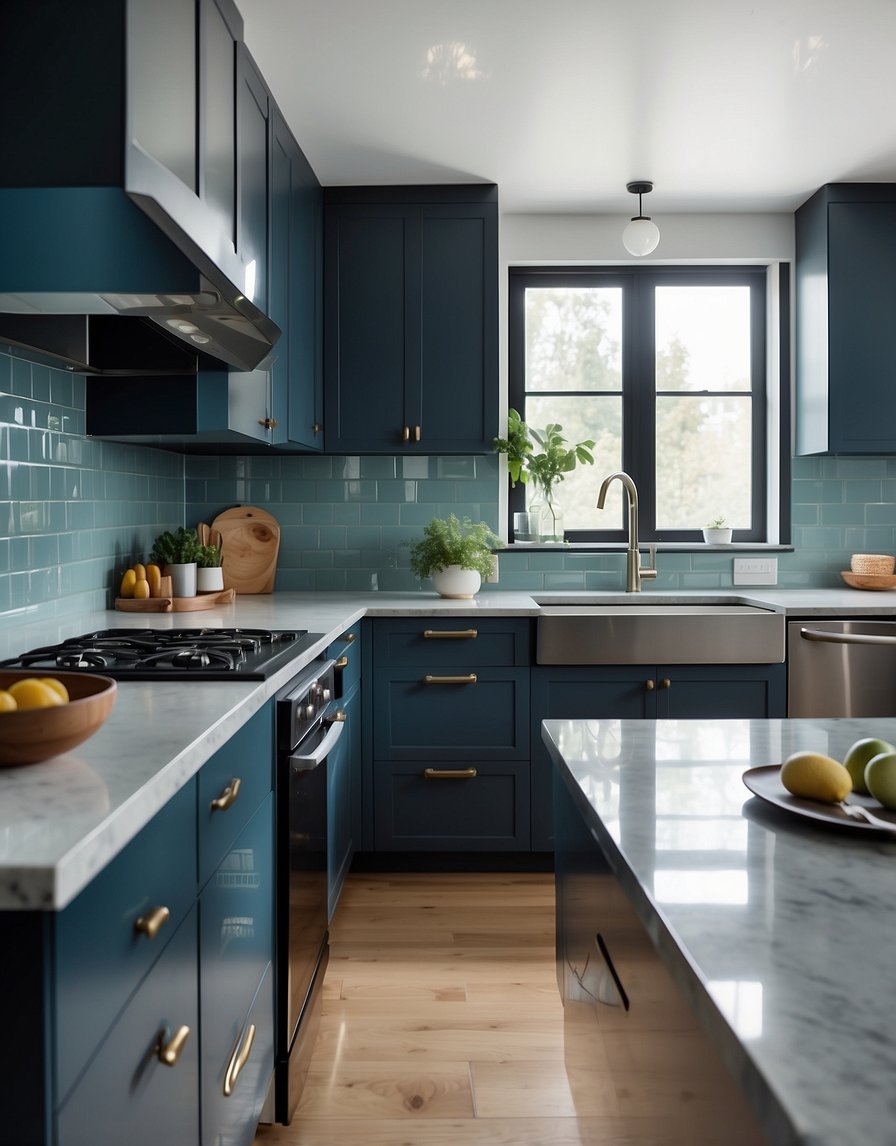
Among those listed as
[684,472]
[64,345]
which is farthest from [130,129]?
[684,472]

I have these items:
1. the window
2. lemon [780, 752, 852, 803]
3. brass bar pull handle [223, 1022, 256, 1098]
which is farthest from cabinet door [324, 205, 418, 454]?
lemon [780, 752, 852, 803]

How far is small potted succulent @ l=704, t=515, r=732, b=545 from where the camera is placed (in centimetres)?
407

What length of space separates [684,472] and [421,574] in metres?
1.36

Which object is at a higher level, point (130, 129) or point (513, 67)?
point (513, 67)

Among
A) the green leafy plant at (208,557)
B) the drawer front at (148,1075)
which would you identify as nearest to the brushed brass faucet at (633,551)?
the green leafy plant at (208,557)

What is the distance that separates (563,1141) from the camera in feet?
6.29

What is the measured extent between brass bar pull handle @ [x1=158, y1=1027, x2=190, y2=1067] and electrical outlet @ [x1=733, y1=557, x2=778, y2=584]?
3.28m

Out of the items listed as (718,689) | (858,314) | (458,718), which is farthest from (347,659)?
(858,314)

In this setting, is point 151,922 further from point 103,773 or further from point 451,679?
point 451,679

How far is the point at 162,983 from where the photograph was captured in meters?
1.19

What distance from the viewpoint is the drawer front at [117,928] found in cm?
88

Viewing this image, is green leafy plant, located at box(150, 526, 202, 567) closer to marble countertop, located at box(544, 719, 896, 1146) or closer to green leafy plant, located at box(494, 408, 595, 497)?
green leafy plant, located at box(494, 408, 595, 497)

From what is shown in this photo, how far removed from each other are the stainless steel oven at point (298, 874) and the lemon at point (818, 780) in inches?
43.0

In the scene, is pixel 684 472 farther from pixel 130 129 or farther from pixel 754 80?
pixel 130 129
